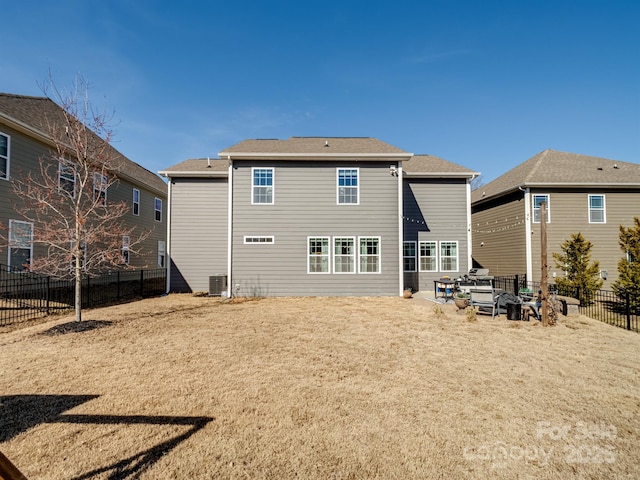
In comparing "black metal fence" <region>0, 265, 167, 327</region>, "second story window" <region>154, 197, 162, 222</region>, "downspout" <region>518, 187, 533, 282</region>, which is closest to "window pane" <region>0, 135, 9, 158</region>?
"black metal fence" <region>0, 265, 167, 327</region>

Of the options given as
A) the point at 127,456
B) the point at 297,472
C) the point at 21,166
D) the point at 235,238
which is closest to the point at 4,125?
the point at 21,166

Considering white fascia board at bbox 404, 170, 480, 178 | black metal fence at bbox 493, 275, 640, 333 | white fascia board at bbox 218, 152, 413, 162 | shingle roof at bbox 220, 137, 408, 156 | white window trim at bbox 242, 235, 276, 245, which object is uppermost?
shingle roof at bbox 220, 137, 408, 156

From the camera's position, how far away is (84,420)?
3473mm

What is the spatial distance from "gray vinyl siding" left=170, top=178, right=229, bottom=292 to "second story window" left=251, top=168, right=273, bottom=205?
2.50 meters

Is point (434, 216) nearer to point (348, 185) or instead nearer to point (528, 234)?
point (528, 234)

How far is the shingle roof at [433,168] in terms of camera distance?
50.2 ft

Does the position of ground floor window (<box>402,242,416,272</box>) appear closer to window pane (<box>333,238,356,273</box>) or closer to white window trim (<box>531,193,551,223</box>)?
window pane (<box>333,238,356,273</box>)

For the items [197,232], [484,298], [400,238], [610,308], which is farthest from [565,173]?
[197,232]

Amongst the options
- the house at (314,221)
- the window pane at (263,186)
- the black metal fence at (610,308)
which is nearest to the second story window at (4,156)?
the house at (314,221)

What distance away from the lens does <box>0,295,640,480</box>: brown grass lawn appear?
282 centimetres

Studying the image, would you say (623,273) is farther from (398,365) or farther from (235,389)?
(235,389)

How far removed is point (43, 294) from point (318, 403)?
1312 centimetres

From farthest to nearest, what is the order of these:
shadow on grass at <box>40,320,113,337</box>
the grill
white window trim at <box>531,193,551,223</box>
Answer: white window trim at <box>531,193,551,223</box>
the grill
shadow on grass at <box>40,320,113,337</box>

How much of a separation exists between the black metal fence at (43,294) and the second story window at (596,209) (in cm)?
2197
